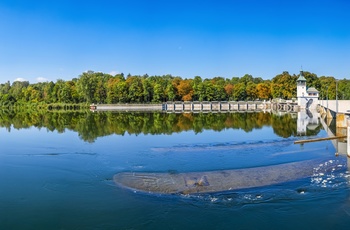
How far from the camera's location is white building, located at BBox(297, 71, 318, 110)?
7825cm

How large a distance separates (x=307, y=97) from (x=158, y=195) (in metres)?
73.1

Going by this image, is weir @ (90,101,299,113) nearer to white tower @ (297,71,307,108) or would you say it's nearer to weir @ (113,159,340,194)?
white tower @ (297,71,307,108)

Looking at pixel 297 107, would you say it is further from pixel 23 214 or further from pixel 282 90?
pixel 23 214

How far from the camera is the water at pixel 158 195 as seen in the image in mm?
11602

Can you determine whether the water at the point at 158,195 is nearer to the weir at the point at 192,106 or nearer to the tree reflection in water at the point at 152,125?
the tree reflection in water at the point at 152,125

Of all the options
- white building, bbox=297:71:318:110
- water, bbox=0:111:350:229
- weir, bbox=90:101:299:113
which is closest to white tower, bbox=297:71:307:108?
white building, bbox=297:71:318:110

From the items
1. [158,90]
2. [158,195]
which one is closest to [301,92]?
[158,90]

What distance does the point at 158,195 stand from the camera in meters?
14.1

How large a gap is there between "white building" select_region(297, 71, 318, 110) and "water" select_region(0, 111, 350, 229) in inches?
2187

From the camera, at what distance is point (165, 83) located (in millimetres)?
112000

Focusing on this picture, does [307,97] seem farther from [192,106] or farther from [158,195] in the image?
[158,195]

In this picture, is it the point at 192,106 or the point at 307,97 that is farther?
the point at 192,106

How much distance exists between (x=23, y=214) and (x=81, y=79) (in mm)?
96325

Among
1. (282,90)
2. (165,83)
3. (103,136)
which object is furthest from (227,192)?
(165,83)
